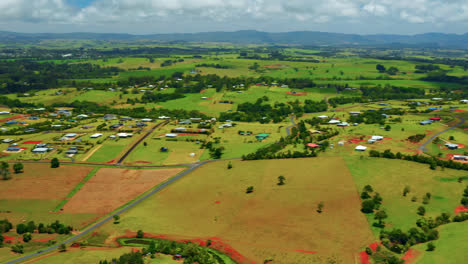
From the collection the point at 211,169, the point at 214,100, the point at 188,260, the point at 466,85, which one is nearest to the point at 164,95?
the point at 214,100

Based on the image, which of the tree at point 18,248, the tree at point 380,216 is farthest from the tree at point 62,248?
the tree at point 380,216

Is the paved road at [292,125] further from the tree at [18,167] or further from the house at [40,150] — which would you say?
the tree at [18,167]

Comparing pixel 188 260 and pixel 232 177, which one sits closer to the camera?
pixel 188 260

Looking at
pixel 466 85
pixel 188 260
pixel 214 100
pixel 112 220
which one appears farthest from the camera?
pixel 466 85

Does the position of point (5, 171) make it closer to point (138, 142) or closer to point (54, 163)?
point (54, 163)

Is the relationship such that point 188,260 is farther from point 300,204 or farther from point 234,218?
point 300,204

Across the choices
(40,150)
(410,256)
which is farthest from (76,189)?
(410,256)

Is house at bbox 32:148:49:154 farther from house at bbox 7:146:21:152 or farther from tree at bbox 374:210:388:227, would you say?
tree at bbox 374:210:388:227

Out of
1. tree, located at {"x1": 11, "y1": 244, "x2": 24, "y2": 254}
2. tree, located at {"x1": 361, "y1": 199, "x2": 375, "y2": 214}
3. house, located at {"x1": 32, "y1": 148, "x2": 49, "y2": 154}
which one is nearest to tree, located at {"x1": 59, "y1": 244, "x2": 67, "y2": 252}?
tree, located at {"x1": 11, "y1": 244, "x2": 24, "y2": 254}
